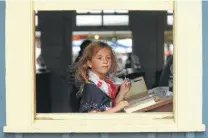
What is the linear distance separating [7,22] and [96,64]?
64 centimetres

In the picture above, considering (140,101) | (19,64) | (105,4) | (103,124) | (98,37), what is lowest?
(103,124)

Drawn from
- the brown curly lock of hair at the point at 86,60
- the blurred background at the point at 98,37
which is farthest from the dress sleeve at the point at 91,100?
the blurred background at the point at 98,37

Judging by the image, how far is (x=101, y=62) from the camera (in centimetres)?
305

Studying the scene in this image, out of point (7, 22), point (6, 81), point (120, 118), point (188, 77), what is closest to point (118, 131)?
point (120, 118)

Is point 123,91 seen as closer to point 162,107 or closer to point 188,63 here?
point 162,107

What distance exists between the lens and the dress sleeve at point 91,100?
2.92 meters

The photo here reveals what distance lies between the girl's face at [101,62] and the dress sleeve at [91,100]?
12cm

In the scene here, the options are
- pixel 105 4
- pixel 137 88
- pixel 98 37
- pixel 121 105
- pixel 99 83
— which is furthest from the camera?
pixel 98 37

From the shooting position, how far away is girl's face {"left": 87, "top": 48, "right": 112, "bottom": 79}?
304 centimetres

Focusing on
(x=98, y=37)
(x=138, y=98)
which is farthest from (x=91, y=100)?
(x=98, y=37)

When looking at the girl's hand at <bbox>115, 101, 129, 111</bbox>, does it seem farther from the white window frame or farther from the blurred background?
the blurred background

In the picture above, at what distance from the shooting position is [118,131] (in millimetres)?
2752

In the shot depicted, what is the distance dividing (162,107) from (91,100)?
0.43 m

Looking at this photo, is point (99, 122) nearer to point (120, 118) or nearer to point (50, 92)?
point (120, 118)
